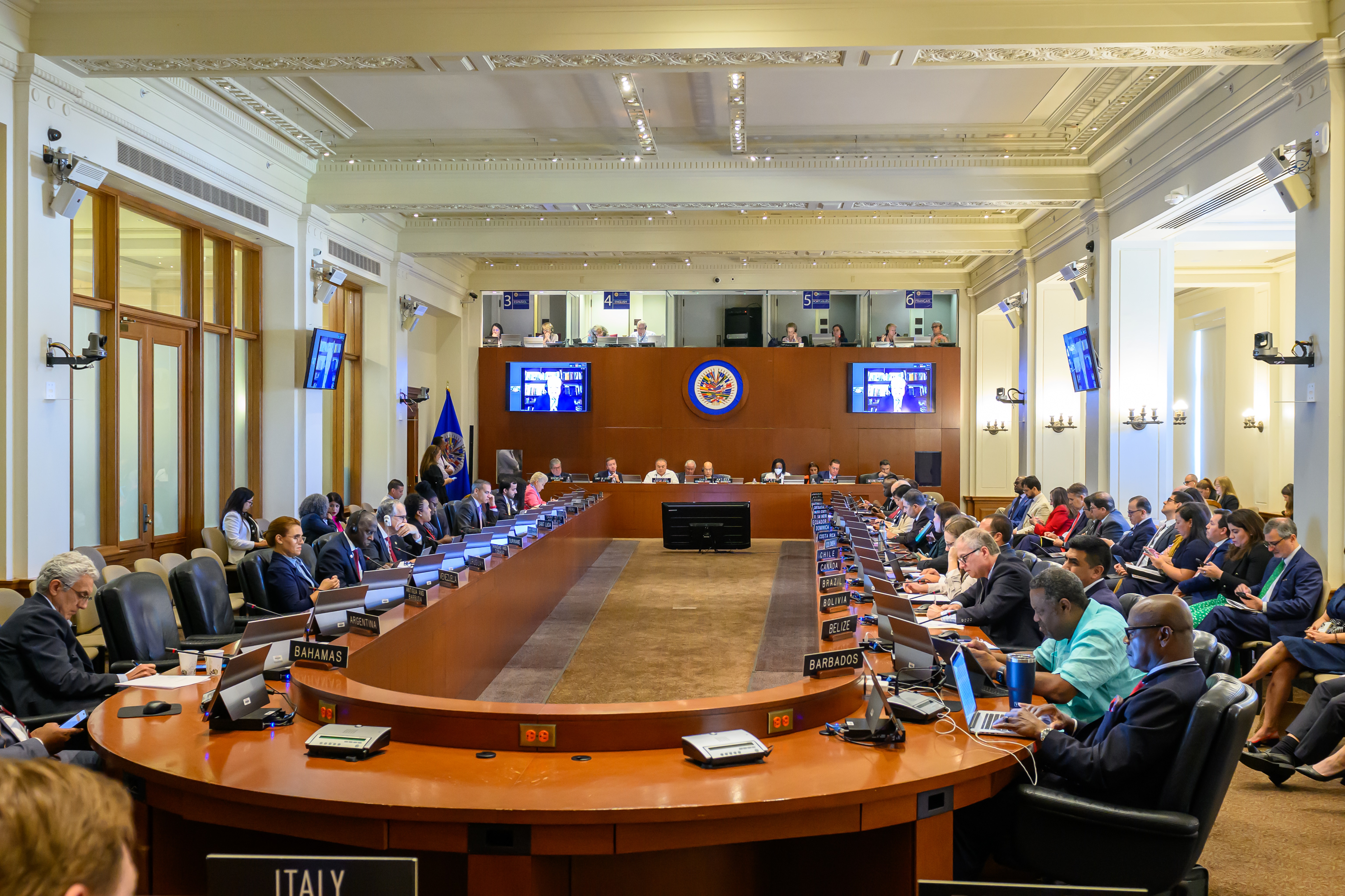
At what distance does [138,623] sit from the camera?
164 inches

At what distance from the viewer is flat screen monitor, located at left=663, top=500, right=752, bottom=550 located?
1218cm

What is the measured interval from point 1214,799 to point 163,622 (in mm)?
4177

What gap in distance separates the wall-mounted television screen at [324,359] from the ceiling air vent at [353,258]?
36.6 inches

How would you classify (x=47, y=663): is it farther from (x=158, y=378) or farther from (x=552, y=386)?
(x=552, y=386)

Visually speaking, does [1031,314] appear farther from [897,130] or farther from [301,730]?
[301,730]

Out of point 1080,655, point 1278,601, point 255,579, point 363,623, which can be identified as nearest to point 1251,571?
point 1278,601

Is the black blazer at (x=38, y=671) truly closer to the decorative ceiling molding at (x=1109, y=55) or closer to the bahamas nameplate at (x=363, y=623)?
the bahamas nameplate at (x=363, y=623)

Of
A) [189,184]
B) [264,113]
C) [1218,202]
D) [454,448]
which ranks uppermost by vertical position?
[264,113]

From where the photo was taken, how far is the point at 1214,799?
8.38 feet

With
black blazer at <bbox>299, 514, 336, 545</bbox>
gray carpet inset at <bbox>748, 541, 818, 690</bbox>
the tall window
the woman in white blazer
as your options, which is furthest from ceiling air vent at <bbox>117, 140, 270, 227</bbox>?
gray carpet inset at <bbox>748, 541, 818, 690</bbox>

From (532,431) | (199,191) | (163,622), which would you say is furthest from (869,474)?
(163,622)

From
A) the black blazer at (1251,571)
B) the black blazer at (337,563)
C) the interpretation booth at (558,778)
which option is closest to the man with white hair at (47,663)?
the interpretation booth at (558,778)

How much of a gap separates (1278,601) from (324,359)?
27.9 feet

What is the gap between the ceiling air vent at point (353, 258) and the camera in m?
10.5
